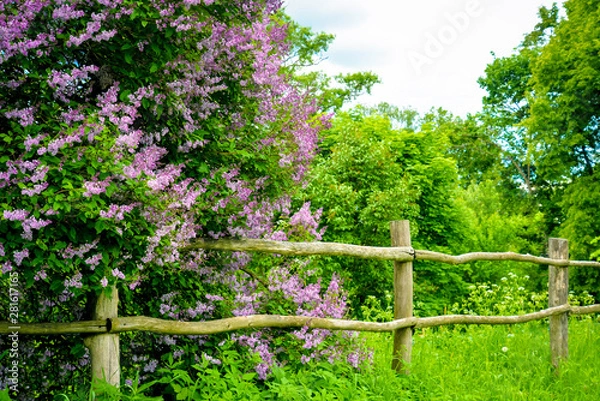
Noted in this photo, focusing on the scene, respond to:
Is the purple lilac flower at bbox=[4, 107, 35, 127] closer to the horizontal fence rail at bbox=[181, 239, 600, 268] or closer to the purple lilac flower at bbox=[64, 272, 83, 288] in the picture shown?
the purple lilac flower at bbox=[64, 272, 83, 288]

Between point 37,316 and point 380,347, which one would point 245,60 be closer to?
point 37,316

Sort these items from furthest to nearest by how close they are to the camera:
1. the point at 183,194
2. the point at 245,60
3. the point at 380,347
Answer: the point at 380,347
the point at 245,60
the point at 183,194

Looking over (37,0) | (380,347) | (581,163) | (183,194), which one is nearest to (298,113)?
(183,194)

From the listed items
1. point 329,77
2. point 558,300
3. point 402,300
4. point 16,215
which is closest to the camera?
point 16,215

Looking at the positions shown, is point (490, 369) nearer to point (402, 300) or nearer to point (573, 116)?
point (402, 300)

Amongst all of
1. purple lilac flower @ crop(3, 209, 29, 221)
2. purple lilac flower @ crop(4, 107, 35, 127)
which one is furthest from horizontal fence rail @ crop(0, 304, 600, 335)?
purple lilac flower @ crop(4, 107, 35, 127)

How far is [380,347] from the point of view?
7.06 metres

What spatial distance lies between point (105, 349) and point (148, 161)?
1192mm

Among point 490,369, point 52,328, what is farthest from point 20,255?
point 490,369

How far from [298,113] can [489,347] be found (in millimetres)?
4274

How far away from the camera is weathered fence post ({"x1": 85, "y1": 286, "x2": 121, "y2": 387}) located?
3.69 metres

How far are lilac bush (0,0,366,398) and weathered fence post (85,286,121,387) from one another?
0.12m

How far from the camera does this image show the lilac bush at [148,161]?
321 cm

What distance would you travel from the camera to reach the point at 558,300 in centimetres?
726
